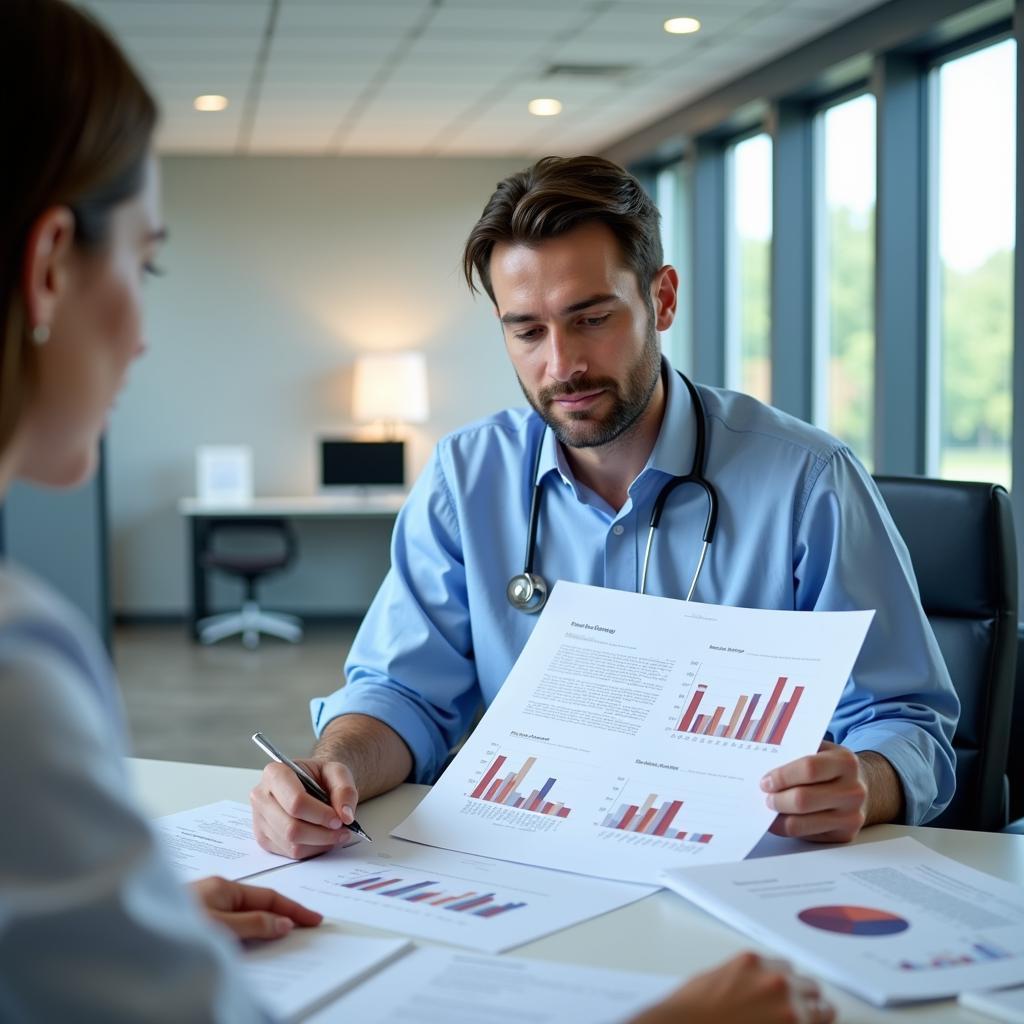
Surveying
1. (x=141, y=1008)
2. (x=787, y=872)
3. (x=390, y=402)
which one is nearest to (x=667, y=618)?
(x=787, y=872)

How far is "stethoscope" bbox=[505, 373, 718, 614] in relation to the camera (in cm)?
173

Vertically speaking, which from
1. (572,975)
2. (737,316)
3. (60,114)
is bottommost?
(572,975)

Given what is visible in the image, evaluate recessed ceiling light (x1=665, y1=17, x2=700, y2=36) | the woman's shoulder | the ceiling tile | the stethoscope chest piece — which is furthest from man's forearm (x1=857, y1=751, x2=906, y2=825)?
recessed ceiling light (x1=665, y1=17, x2=700, y2=36)

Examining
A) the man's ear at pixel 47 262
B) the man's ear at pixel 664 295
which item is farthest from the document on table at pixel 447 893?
the man's ear at pixel 664 295

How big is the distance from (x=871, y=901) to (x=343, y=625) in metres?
7.05

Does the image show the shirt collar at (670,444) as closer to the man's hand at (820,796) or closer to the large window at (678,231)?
the man's hand at (820,796)

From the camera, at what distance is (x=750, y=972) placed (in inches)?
32.7

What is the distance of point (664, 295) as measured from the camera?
198cm

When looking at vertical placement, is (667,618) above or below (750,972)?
above

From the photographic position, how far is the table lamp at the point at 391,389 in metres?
7.80

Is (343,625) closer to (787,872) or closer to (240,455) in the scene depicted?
(240,455)

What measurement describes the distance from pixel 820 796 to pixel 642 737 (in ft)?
0.63

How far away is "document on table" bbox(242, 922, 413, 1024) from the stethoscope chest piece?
2.29 ft

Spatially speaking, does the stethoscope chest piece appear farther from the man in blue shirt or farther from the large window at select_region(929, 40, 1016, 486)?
the large window at select_region(929, 40, 1016, 486)
